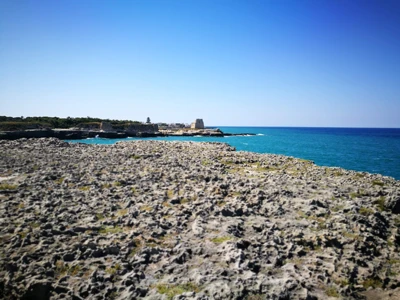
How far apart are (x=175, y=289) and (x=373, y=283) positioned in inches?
279

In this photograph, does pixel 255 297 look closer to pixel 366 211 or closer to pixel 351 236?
pixel 351 236

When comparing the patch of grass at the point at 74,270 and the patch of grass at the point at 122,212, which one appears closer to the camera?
the patch of grass at the point at 74,270

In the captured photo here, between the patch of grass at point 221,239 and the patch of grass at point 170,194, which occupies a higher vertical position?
the patch of grass at point 170,194

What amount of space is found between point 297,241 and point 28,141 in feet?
140

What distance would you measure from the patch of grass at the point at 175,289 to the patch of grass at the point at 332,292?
424 centimetres

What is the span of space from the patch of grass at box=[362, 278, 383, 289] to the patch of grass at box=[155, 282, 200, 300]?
6022 millimetres

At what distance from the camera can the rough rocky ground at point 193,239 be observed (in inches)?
321

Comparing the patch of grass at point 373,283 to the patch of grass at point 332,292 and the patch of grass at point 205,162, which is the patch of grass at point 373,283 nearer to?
the patch of grass at point 332,292

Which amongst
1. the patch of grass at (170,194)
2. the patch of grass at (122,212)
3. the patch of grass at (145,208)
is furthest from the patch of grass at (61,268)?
the patch of grass at (170,194)

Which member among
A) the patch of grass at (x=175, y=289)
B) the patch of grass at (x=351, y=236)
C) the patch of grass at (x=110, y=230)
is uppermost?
the patch of grass at (x=110, y=230)

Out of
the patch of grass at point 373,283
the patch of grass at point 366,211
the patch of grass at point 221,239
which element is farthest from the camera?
the patch of grass at point 366,211

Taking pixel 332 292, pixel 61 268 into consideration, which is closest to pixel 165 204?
pixel 61 268

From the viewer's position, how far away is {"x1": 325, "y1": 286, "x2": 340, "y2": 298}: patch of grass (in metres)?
8.11

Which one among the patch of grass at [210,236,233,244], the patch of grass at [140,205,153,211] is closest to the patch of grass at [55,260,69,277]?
the patch of grass at [140,205,153,211]
